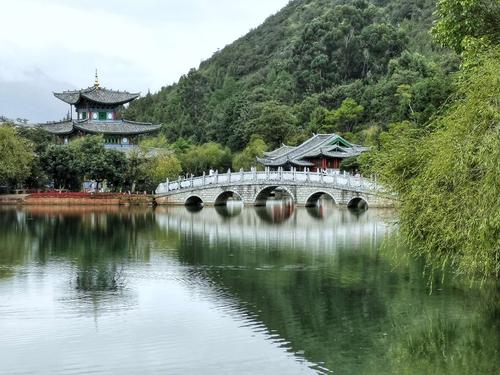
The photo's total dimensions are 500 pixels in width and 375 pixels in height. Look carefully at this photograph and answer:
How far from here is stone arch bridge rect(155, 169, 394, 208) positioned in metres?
38.2

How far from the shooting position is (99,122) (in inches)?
2229

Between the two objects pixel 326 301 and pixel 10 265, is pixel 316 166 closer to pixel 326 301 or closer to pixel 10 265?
pixel 10 265

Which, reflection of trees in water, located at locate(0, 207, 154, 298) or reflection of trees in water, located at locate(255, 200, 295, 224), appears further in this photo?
reflection of trees in water, located at locate(255, 200, 295, 224)

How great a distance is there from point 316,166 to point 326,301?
37.5 meters

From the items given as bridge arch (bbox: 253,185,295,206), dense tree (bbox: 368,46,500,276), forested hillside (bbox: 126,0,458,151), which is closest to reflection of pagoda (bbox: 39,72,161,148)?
forested hillside (bbox: 126,0,458,151)

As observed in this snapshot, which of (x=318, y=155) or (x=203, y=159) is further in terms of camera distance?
(x=203, y=159)

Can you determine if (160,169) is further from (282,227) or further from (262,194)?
(282,227)

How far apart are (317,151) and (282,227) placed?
819 inches

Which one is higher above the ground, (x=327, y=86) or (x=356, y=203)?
(x=327, y=86)

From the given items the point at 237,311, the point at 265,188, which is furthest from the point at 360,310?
the point at 265,188

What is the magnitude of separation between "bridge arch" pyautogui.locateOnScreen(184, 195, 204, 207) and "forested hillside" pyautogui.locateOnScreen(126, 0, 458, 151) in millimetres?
11967

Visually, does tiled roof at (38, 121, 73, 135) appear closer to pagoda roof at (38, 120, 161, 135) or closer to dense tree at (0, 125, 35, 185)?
pagoda roof at (38, 120, 161, 135)

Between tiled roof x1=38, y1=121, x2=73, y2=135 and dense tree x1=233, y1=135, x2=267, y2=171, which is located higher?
tiled roof x1=38, y1=121, x2=73, y2=135

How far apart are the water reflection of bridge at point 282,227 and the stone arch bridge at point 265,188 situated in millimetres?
1182
